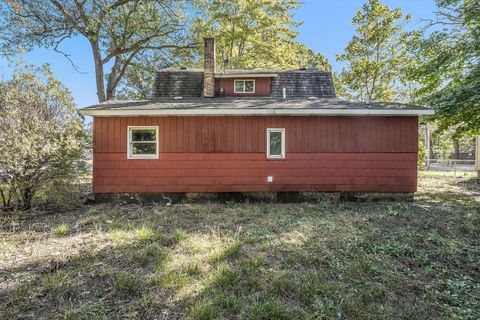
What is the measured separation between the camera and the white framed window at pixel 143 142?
302 inches

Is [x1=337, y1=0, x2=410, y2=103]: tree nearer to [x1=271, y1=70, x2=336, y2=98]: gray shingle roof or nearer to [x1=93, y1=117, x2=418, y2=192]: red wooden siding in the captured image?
[x1=271, y1=70, x2=336, y2=98]: gray shingle roof

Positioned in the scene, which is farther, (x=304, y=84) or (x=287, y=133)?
(x=304, y=84)

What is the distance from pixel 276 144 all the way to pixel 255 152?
2.46ft

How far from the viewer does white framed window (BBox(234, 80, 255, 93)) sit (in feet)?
38.0

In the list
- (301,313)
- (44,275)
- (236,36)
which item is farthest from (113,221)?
(236,36)

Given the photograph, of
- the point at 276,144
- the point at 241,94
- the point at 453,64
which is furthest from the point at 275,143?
the point at 453,64

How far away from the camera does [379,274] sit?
129 inches

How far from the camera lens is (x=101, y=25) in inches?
532

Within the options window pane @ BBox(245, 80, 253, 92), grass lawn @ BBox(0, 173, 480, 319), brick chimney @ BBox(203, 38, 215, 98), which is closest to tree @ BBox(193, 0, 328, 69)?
window pane @ BBox(245, 80, 253, 92)

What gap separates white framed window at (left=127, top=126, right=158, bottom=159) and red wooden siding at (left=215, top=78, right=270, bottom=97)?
4840mm

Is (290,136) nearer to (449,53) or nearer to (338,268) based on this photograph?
(338,268)

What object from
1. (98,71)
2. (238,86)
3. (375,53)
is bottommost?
(238,86)

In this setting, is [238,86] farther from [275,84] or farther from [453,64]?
[453,64]

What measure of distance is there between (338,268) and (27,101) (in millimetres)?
8329
